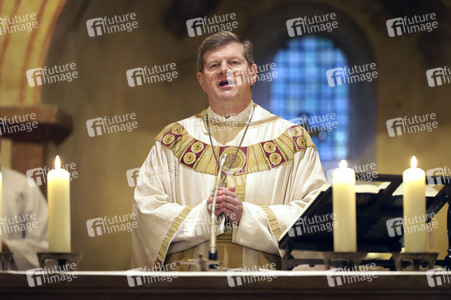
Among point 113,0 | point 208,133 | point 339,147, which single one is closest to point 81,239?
point 113,0

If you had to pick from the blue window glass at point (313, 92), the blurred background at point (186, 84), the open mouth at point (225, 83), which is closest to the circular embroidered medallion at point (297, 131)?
the open mouth at point (225, 83)

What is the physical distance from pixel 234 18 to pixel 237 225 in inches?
210

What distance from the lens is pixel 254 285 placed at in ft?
11.0

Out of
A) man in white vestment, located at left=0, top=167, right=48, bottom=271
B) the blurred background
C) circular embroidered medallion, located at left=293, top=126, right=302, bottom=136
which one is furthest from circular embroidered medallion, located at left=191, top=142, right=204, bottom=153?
the blurred background

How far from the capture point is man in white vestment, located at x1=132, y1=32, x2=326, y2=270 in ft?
17.2

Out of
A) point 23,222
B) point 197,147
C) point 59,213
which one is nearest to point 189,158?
point 197,147

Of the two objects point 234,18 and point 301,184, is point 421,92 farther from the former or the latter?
point 301,184

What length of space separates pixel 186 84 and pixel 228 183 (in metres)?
4.36

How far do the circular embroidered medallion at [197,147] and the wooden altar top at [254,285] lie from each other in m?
2.48

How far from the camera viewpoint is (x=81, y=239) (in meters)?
9.19

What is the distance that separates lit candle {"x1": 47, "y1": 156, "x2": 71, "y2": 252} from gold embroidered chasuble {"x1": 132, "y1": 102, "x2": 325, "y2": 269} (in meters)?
1.43

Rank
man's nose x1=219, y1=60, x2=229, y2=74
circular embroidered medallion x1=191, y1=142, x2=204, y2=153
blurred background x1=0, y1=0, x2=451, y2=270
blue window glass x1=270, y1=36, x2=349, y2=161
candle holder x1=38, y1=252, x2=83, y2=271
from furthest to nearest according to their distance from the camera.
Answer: blue window glass x1=270, y1=36, x2=349, y2=161
blurred background x1=0, y1=0, x2=451, y2=270
circular embroidered medallion x1=191, y1=142, x2=204, y2=153
man's nose x1=219, y1=60, x2=229, y2=74
candle holder x1=38, y1=252, x2=83, y2=271

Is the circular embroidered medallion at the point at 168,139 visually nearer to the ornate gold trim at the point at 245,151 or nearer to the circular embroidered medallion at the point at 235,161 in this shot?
the ornate gold trim at the point at 245,151

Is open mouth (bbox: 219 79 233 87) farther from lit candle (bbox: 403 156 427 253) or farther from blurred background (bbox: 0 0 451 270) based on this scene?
blurred background (bbox: 0 0 451 270)
